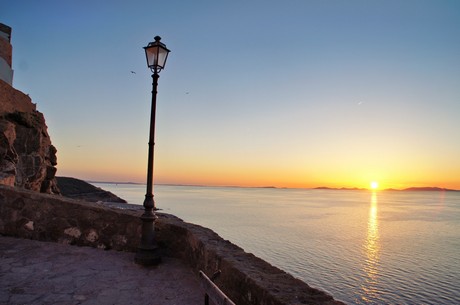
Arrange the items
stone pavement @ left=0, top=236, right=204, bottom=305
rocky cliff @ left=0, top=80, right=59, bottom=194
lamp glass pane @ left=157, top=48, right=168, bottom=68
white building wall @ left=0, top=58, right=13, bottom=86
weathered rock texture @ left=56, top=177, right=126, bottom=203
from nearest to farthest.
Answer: stone pavement @ left=0, top=236, right=204, bottom=305 < lamp glass pane @ left=157, top=48, right=168, bottom=68 < rocky cliff @ left=0, top=80, right=59, bottom=194 < white building wall @ left=0, top=58, right=13, bottom=86 < weathered rock texture @ left=56, top=177, right=126, bottom=203

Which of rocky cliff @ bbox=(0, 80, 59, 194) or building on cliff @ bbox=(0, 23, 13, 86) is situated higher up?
building on cliff @ bbox=(0, 23, 13, 86)

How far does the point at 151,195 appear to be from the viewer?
18.0ft

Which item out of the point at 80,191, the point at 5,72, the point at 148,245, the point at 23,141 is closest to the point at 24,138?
the point at 23,141

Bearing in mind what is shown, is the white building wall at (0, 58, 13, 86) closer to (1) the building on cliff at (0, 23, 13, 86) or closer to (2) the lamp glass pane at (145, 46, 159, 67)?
(1) the building on cliff at (0, 23, 13, 86)

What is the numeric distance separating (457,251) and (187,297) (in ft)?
85.7

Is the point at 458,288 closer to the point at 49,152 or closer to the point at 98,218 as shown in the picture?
the point at 98,218

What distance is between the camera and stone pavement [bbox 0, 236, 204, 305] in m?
3.65

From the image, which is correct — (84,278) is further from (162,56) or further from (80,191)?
(80,191)

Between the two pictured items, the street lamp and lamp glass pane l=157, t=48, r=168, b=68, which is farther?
lamp glass pane l=157, t=48, r=168, b=68

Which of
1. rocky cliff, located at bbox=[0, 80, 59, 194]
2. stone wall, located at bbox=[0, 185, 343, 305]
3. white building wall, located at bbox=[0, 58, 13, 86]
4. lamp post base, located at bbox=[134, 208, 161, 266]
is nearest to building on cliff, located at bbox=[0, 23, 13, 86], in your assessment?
white building wall, located at bbox=[0, 58, 13, 86]

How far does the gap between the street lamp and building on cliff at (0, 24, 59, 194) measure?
7.82m

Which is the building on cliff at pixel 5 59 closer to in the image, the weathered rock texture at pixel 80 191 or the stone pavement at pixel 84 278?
the stone pavement at pixel 84 278

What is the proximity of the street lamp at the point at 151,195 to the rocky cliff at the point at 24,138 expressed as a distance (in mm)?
8612

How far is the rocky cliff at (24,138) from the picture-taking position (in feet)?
39.3
